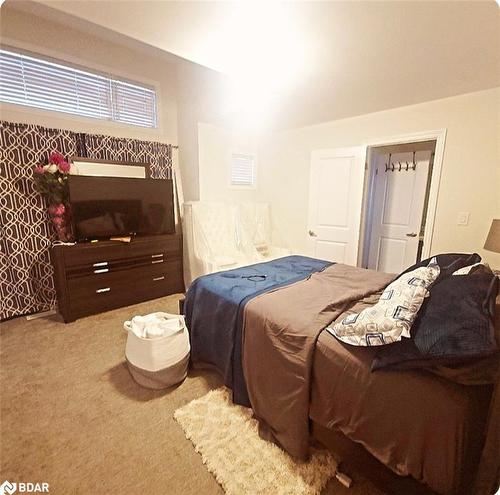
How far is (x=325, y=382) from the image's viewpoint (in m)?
1.27

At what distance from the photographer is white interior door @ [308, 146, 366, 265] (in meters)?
3.35

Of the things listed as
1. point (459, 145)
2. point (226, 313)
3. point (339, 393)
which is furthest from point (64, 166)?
point (459, 145)

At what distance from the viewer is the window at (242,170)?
4.17 meters

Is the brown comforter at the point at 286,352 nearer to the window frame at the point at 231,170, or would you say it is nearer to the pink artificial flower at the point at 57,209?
the pink artificial flower at the point at 57,209

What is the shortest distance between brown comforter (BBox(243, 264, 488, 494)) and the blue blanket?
0.10 metres

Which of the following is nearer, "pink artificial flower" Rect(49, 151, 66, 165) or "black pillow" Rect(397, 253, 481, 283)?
"black pillow" Rect(397, 253, 481, 283)

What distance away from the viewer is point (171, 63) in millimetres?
3707

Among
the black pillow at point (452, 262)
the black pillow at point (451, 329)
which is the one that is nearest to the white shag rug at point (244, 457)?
the black pillow at point (451, 329)

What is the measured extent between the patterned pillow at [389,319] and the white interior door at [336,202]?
86.0 inches

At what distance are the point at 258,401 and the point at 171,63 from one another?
432cm

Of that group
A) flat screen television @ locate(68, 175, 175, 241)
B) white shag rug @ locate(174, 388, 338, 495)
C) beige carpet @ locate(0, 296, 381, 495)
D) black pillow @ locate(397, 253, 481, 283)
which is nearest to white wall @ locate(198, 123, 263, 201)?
flat screen television @ locate(68, 175, 175, 241)

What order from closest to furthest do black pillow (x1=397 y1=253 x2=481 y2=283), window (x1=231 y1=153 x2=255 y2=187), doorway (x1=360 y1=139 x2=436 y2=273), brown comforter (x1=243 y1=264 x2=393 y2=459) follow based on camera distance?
brown comforter (x1=243 y1=264 x2=393 y2=459) < black pillow (x1=397 y1=253 x2=481 y2=283) < doorway (x1=360 y1=139 x2=436 y2=273) < window (x1=231 y1=153 x2=255 y2=187)

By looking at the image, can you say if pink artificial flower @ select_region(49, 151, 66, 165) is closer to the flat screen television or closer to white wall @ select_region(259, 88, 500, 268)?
the flat screen television

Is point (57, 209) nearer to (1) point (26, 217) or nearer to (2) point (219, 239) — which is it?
(1) point (26, 217)
